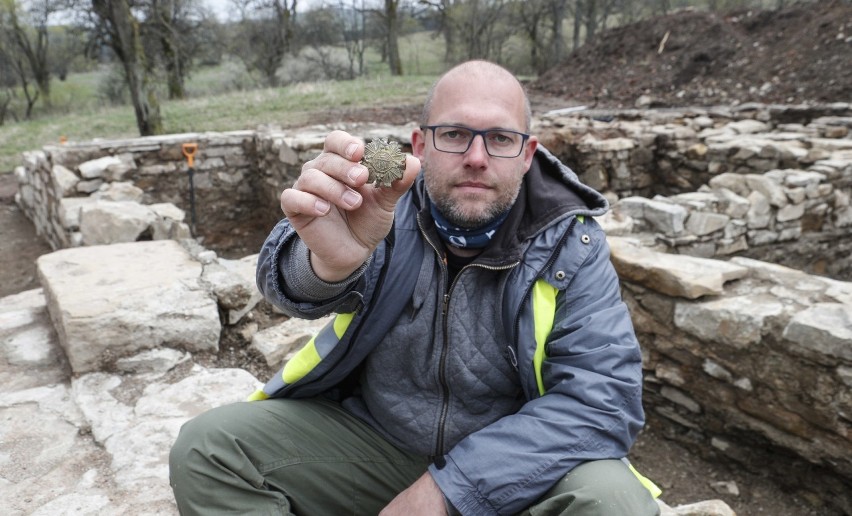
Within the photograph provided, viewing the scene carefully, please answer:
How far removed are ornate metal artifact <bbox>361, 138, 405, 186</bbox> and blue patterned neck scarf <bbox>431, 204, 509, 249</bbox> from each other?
1.37 feet

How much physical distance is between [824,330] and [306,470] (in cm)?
235

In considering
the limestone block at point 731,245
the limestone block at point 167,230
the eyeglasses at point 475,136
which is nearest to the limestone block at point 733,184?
the limestone block at point 731,245

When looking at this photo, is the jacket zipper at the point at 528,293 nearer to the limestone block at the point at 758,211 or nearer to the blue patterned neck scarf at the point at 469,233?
the blue patterned neck scarf at the point at 469,233

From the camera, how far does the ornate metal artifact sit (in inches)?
54.2

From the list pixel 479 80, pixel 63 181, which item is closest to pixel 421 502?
pixel 479 80

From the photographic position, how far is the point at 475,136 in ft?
5.74

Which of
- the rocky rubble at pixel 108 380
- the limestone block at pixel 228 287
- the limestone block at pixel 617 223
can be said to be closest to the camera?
the rocky rubble at pixel 108 380

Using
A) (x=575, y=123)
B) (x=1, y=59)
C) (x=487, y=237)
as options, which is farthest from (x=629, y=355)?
(x=1, y=59)

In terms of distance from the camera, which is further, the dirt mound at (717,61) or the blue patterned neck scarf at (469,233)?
the dirt mound at (717,61)

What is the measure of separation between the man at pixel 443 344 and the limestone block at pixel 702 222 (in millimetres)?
3105

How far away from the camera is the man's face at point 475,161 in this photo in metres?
1.73

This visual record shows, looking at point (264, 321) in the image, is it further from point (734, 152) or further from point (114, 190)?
point (734, 152)

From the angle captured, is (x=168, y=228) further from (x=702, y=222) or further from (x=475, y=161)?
(x=702, y=222)

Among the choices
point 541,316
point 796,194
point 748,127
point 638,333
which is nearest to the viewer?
point 541,316
